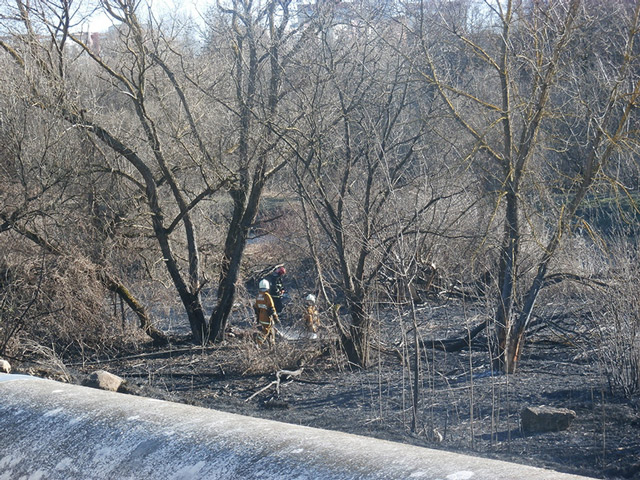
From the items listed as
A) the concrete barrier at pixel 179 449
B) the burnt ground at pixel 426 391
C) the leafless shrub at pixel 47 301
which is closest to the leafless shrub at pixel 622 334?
the burnt ground at pixel 426 391

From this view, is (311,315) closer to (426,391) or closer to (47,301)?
(426,391)

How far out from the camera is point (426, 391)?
812 centimetres

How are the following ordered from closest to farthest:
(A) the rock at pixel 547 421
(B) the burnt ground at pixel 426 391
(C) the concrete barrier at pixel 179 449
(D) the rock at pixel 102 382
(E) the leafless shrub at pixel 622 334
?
(C) the concrete barrier at pixel 179 449 < (B) the burnt ground at pixel 426 391 < (A) the rock at pixel 547 421 < (E) the leafless shrub at pixel 622 334 < (D) the rock at pixel 102 382

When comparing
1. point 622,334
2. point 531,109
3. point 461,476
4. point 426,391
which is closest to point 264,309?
point 426,391

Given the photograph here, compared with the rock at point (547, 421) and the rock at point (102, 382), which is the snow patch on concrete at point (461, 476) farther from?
the rock at point (102, 382)

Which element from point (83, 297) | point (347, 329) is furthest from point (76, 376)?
point (347, 329)

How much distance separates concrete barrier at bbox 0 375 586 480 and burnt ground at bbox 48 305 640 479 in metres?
3.30

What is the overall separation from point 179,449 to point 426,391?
6.21 metres

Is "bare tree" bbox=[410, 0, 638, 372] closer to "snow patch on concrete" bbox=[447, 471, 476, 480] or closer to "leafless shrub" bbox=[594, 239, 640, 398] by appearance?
"leafless shrub" bbox=[594, 239, 640, 398]

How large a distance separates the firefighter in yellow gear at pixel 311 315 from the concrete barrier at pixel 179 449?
749 cm

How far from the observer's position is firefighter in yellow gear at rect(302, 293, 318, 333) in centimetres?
1030

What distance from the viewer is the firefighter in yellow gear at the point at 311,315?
33.8 feet

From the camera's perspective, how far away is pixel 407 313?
44.2 ft

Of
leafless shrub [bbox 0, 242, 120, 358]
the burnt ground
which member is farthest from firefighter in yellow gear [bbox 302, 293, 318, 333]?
leafless shrub [bbox 0, 242, 120, 358]
